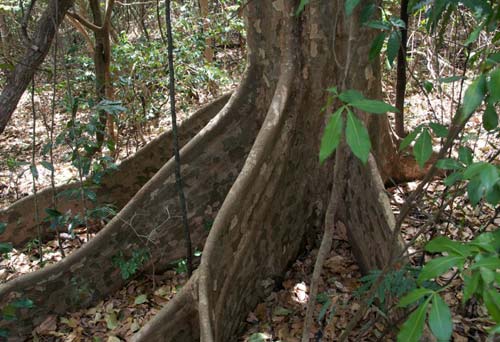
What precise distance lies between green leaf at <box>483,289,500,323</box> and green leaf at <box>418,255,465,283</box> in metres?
0.09

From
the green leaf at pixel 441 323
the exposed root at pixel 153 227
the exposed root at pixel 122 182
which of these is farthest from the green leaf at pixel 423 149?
the exposed root at pixel 122 182

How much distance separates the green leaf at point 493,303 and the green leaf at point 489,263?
0.21ft

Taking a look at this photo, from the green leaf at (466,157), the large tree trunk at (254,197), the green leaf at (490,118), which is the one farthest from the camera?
the large tree trunk at (254,197)

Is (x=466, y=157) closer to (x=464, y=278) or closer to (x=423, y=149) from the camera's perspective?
(x=423, y=149)

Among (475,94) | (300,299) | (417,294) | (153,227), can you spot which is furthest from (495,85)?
(153,227)

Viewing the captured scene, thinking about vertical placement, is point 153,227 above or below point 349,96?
below

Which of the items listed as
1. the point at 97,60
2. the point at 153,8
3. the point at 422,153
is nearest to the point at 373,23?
the point at 422,153

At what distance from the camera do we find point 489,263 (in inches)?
43.5

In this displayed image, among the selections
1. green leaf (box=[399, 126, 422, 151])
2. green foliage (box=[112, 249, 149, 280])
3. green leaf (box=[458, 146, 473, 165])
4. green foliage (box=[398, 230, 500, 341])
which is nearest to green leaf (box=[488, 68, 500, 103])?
green foliage (box=[398, 230, 500, 341])

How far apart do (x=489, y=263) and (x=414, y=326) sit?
0.25 m

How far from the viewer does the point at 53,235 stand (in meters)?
4.40

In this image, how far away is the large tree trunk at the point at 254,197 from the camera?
9.02 feet

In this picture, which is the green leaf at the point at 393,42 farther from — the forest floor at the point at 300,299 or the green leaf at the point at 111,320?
the green leaf at the point at 111,320

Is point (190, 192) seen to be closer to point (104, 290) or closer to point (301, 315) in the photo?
point (104, 290)
